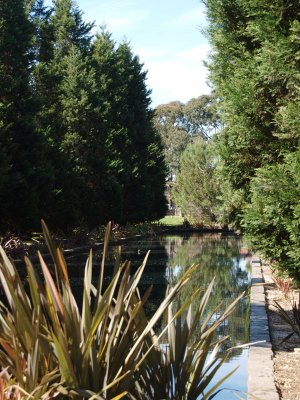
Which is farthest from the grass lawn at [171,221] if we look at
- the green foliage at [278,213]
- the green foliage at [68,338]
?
the green foliage at [68,338]

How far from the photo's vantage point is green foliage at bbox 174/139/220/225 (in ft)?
139

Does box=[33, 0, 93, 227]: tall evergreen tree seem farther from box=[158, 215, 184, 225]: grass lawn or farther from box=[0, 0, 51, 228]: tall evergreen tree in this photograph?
box=[158, 215, 184, 225]: grass lawn

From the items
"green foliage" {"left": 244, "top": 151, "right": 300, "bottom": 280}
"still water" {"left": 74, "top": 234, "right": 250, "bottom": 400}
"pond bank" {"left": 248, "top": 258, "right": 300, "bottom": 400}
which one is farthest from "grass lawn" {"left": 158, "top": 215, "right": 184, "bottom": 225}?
"pond bank" {"left": 248, "top": 258, "right": 300, "bottom": 400}

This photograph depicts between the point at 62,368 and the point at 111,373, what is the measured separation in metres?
0.35

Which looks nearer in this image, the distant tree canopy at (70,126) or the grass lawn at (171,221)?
the distant tree canopy at (70,126)

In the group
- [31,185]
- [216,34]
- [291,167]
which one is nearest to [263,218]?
[291,167]

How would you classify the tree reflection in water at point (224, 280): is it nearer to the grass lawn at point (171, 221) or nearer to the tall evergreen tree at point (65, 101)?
the tall evergreen tree at point (65, 101)

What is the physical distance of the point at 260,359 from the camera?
213 inches

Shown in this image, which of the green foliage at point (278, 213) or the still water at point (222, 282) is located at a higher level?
the green foliage at point (278, 213)

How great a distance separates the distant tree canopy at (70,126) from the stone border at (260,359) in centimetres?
982

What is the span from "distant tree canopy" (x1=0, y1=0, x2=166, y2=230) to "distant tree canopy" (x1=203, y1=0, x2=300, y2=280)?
816cm

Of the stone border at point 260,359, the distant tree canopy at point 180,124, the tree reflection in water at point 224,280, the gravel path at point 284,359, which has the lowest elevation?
the tree reflection in water at point 224,280

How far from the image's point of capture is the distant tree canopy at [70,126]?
1791 centimetres

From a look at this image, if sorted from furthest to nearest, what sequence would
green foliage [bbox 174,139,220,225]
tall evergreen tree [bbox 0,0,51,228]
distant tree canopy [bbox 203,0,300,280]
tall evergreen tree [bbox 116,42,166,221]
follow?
green foliage [bbox 174,139,220,225], tall evergreen tree [bbox 116,42,166,221], tall evergreen tree [bbox 0,0,51,228], distant tree canopy [bbox 203,0,300,280]
